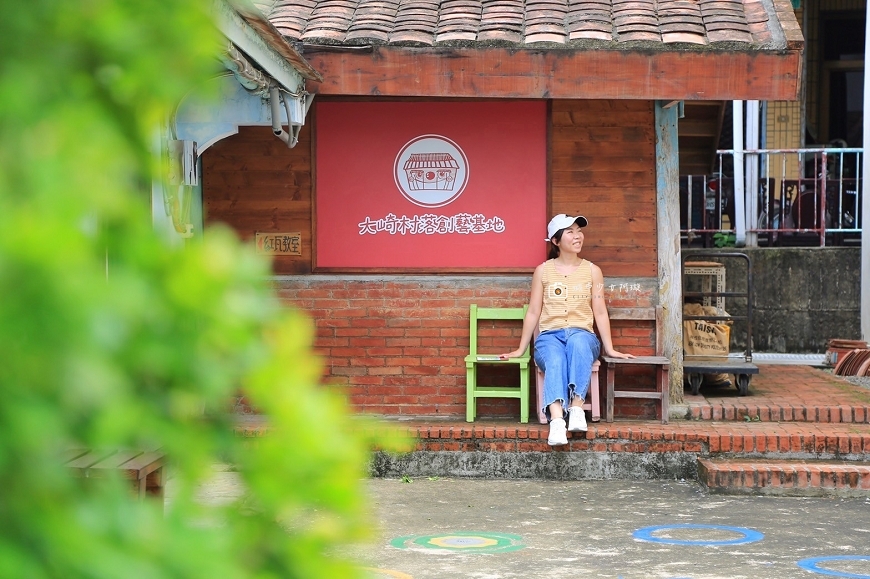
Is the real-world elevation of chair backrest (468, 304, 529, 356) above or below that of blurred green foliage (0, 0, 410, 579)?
below

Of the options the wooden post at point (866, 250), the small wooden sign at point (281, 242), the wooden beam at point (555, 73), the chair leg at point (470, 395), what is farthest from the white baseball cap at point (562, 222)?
the wooden post at point (866, 250)

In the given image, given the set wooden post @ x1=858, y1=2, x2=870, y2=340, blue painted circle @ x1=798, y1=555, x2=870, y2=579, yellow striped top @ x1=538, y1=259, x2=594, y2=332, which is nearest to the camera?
blue painted circle @ x1=798, y1=555, x2=870, y2=579

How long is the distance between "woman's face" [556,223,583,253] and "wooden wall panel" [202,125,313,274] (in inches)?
72.2

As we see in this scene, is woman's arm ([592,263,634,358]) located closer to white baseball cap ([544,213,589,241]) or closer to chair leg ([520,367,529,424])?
white baseball cap ([544,213,589,241])

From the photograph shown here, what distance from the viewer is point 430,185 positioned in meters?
8.44

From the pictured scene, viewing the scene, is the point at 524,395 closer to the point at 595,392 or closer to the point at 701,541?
the point at 595,392

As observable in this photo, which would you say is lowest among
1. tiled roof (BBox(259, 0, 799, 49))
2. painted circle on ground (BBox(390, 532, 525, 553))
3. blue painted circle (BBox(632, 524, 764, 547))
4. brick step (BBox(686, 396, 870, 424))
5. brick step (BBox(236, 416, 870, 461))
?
blue painted circle (BBox(632, 524, 764, 547))

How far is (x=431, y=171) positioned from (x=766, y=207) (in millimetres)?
6411

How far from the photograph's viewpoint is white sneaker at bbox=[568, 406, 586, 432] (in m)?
7.57

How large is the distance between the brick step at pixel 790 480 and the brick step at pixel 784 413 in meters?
0.94

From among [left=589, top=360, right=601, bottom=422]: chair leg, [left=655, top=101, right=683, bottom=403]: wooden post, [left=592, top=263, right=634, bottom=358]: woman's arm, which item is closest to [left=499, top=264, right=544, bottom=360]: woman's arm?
[left=592, top=263, right=634, bottom=358]: woman's arm

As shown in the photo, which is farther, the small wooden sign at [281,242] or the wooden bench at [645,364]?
the small wooden sign at [281,242]

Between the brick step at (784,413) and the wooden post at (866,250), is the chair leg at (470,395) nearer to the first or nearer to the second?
the brick step at (784,413)

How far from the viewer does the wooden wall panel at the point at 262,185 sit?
8.41m
